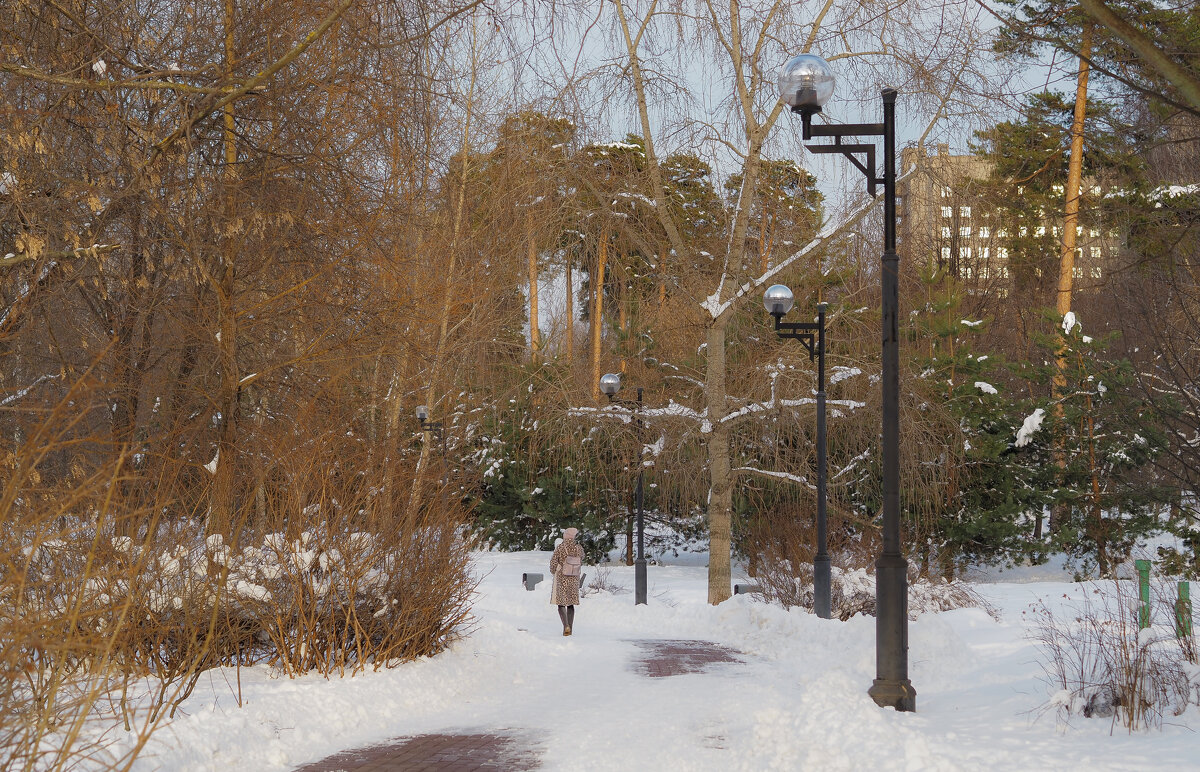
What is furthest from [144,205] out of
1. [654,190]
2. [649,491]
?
[649,491]

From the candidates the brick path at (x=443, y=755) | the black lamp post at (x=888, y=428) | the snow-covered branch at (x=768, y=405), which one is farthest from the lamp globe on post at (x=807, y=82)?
the snow-covered branch at (x=768, y=405)

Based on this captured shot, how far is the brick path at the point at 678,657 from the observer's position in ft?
43.7

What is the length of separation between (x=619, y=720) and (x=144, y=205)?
754 cm

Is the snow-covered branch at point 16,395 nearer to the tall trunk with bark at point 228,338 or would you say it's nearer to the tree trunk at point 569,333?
the tall trunk with bark at point 228,338

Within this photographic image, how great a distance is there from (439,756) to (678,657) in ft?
24.2

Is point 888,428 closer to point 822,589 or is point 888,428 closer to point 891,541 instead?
point 891,541

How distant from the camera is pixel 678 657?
14867 mm

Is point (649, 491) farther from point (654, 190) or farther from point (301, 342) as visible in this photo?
point (301, 342)

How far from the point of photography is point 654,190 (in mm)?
21547

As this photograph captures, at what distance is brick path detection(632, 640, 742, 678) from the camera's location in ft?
43.7

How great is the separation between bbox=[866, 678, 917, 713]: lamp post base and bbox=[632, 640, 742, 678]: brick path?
12.3ft

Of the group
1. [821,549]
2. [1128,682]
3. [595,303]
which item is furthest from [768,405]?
[595,303]

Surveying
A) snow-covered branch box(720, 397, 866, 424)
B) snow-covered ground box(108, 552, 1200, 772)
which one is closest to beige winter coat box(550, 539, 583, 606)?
snow-covered ground box(108, 552, 1200, 772)

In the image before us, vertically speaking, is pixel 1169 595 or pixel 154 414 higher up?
pixel 154 414
